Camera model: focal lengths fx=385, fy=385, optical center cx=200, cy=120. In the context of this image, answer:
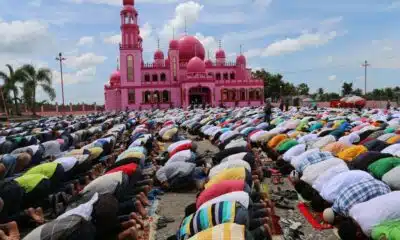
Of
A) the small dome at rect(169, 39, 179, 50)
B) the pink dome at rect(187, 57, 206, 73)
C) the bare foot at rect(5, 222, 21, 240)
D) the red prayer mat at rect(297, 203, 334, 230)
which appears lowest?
the red prayer mat at rect(297, 203, 334, 230)

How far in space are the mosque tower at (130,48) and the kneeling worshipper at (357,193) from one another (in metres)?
40.2

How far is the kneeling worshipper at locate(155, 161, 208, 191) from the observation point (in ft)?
27.1

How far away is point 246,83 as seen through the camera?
45031 millimetres

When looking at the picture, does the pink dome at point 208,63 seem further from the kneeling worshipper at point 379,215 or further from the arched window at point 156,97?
the kneeling worshipper at point 379,215

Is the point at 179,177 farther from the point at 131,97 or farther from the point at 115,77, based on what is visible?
the point at 115,77

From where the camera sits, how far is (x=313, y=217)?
628cm

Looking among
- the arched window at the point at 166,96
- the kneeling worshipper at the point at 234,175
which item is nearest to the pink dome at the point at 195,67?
the arched window at the point at 166,96

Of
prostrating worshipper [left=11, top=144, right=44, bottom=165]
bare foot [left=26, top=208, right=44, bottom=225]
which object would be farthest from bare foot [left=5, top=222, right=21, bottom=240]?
prostrating worshipper [left=11, top=144, right=44, bottom=165]

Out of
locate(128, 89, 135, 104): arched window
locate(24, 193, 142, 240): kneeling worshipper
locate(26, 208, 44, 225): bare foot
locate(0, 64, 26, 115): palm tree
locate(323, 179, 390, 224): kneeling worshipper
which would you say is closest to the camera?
locate(24, 193, 142, 240): kneeling worshipper

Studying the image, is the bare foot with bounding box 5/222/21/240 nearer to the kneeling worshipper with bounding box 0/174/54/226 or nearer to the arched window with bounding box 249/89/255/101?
the kneeling worshipper with bounding box 0/174/54/226

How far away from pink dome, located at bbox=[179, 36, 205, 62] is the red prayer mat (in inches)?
1645

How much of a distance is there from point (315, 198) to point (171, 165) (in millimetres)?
3273

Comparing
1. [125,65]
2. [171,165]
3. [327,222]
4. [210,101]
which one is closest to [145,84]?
[125,65]

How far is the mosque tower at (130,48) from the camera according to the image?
4325 cm
